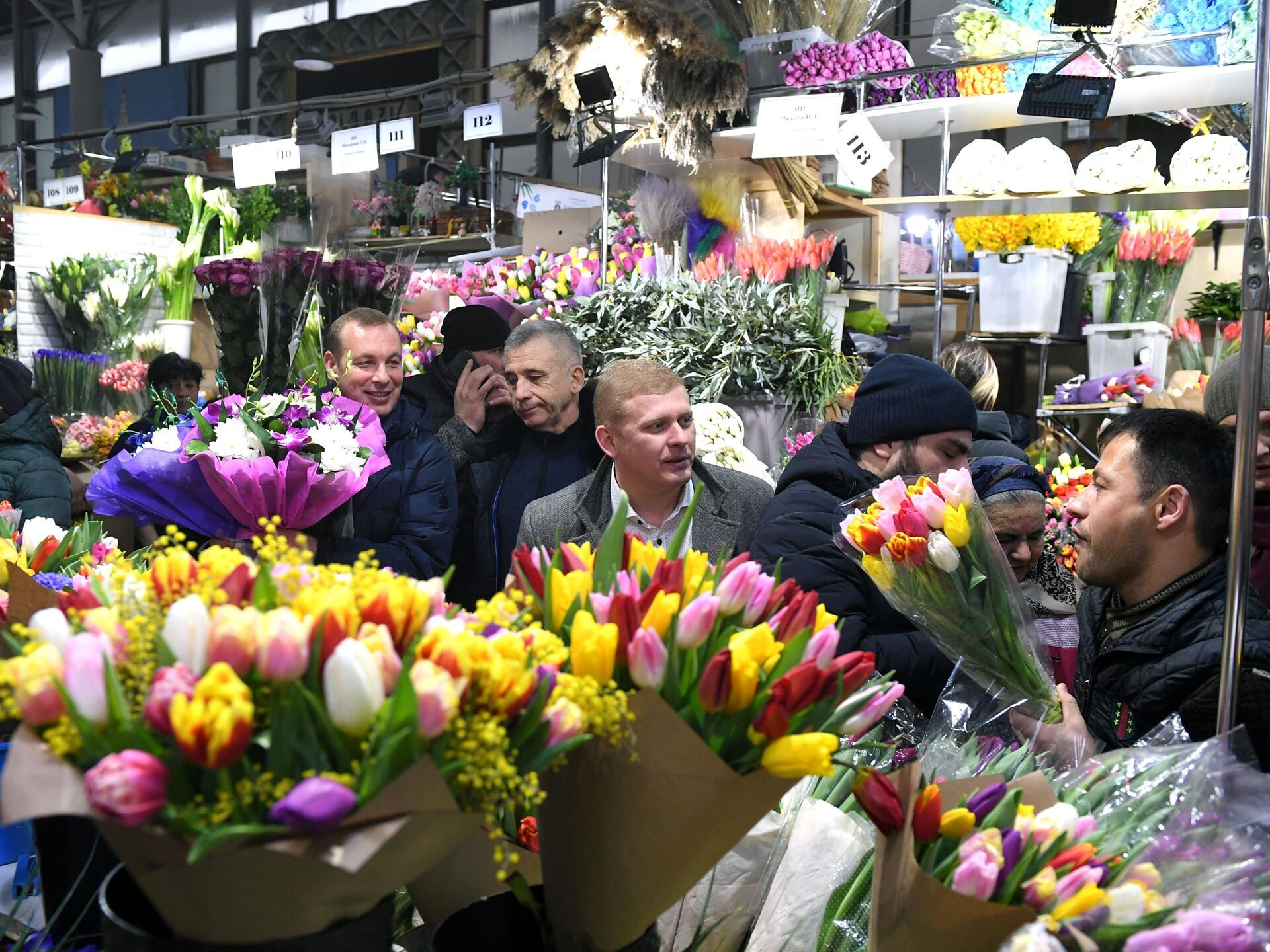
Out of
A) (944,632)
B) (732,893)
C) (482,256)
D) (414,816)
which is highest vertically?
(482,256)

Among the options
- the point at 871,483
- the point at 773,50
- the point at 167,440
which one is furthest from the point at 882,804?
the point at 773,50

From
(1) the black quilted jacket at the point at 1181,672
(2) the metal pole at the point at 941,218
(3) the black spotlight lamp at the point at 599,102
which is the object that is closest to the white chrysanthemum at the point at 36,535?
(1) the black quilted jacket at the point at 1181,672

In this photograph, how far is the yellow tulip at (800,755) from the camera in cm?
90

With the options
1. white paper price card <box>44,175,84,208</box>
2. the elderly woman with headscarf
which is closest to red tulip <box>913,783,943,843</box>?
the elderly woman with headscarf

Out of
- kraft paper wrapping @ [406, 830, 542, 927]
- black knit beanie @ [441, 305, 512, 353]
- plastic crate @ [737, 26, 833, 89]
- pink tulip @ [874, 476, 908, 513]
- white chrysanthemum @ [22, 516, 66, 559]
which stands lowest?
kraft paper wrapping @ [406, 830, 542, 927]

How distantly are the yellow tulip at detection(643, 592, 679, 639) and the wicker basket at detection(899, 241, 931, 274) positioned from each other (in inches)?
213

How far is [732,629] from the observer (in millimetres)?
1023

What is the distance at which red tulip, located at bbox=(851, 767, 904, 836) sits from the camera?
3.36 ft

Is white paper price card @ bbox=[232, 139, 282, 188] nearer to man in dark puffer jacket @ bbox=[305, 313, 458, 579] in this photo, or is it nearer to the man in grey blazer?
man in dark puffer jacket @ bbox=[305, 313, 458, 579]

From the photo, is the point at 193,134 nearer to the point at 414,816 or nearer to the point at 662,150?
the point at 662,150

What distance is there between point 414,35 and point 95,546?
511 inches

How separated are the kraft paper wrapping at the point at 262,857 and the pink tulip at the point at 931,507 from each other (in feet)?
3.10

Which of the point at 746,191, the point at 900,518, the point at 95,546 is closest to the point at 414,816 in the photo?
the point at 900,518

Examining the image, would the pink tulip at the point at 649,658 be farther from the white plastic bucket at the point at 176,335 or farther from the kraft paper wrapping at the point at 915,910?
the white plastic bucket at the point at 176,335
